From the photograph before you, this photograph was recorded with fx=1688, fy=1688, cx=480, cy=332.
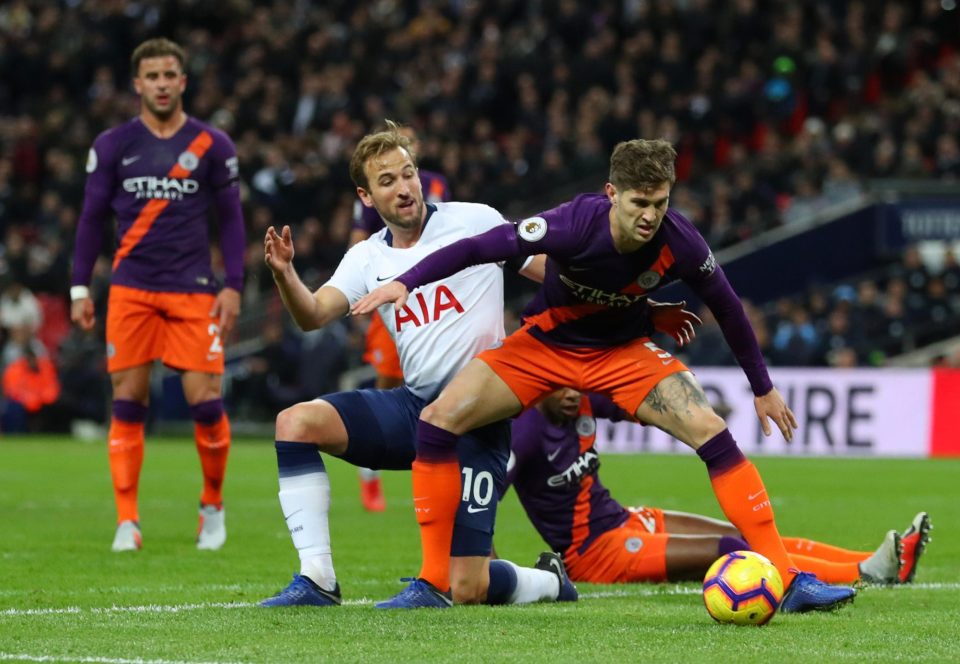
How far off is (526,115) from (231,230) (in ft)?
53.8

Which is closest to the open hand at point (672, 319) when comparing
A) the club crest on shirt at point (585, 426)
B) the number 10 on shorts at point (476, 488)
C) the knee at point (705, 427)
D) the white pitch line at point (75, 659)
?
the knee at point (705, 427)

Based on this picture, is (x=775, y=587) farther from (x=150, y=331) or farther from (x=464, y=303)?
(x=150, y=331)

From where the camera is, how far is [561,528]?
Answer: 8.20 meters

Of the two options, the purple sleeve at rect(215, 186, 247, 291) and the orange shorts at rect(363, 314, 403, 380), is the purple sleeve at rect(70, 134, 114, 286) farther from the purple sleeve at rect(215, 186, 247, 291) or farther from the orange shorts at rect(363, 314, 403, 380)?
the orange shorts at rect(363, 314, 403, 380)

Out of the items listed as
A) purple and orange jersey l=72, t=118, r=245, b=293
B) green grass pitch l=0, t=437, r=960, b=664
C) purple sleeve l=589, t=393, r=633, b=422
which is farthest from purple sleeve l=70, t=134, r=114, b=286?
purple sleeve l=589, t=393, r=633, b=422

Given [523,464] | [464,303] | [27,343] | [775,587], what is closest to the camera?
[775,587]

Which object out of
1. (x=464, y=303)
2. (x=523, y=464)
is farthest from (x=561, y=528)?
(x=464, y=303)

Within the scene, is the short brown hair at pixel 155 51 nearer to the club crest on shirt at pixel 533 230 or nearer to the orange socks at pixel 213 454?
the orange socks at pixel 213 454

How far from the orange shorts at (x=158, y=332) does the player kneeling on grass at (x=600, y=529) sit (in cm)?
252

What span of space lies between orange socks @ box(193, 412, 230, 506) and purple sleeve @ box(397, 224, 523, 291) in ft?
11.2

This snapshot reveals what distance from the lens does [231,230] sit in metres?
10.2

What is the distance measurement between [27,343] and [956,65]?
14.2 meters

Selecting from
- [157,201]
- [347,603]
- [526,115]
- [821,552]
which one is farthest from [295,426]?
[526,115]

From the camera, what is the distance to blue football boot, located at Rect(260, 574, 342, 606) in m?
7.02
